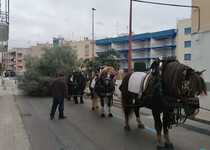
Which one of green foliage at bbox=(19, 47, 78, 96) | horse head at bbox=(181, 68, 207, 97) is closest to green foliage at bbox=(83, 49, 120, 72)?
green foliage at bbox=(19, 47, 78, 96)

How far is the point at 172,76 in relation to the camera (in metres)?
7.84

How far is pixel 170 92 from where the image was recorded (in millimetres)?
7957

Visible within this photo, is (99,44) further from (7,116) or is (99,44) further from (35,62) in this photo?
(7,116)

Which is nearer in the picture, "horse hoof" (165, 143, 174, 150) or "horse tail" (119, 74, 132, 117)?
"horse hoof" (165, 143, 174, 150)

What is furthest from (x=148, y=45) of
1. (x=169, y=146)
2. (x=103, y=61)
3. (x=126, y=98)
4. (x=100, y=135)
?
(x=169, y=146)

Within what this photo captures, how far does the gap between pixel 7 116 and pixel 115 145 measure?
6692 mm

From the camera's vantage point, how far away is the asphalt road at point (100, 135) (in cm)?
845

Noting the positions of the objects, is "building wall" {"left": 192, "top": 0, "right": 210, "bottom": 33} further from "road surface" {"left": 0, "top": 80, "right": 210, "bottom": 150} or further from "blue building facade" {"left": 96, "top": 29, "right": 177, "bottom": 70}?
"blue building facade" {"left": 96, "top": 29, "right": 177, "bottom": 70}

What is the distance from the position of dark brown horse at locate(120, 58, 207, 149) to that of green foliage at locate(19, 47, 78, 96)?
54.3ft

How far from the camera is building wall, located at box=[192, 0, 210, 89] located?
16.7 metres

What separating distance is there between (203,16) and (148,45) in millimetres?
82161

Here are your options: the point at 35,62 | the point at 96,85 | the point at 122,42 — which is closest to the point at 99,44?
the point at 122,42

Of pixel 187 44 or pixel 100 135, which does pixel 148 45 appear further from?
pixel 100 135

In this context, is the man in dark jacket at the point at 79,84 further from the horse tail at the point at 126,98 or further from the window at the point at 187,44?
the window at the point at 187,44
